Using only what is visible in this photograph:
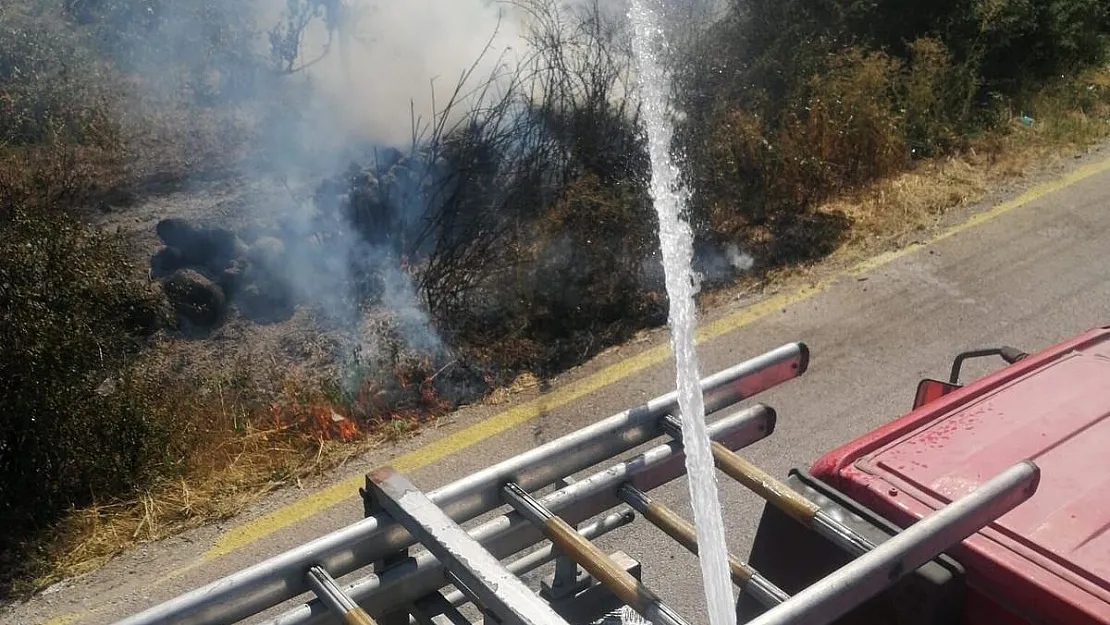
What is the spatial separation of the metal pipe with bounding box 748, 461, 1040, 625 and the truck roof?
276 millimetres

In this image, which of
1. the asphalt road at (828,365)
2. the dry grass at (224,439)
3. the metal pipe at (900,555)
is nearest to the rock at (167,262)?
the dry grass at (224,439)

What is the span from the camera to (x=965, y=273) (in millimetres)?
6652

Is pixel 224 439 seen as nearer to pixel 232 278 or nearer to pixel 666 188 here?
pixel 232 278

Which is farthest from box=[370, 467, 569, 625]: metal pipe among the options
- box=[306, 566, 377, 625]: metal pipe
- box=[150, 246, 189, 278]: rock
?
box=[150, 246, 189, 278]: rock

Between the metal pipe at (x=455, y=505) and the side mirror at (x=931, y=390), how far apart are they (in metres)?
1.01

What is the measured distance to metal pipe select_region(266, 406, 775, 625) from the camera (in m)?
2.04

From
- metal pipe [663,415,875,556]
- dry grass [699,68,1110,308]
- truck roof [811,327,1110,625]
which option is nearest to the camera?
metal pipe [663,415,875,556]

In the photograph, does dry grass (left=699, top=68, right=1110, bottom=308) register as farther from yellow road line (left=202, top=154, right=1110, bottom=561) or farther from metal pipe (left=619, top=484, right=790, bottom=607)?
metal pipe (left=619, top=484, right=790, bottom=607)

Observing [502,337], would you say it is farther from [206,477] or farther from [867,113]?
[867,113]

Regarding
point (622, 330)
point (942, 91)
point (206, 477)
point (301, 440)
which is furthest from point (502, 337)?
point (942, 91)

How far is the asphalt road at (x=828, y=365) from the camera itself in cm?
418

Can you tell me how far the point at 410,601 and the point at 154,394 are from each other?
3.45 m

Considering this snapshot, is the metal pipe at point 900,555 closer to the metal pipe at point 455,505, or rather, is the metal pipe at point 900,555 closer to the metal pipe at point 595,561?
the metal pipe at point 595,561

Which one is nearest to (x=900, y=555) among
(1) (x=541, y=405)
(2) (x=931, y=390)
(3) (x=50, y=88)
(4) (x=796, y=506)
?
(4) (x=796, y=506)
